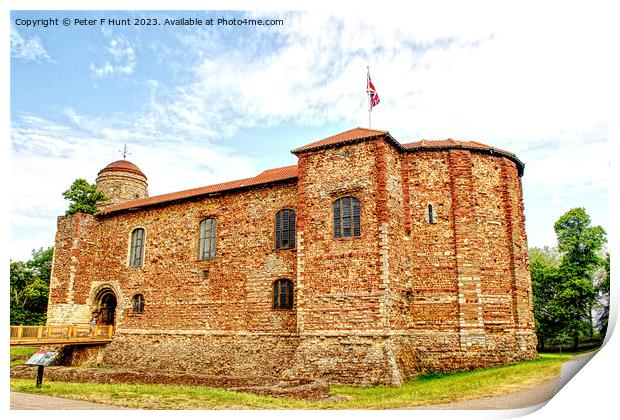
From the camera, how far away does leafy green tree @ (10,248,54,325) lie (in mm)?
37500

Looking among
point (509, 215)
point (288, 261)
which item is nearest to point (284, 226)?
point (288, 261)

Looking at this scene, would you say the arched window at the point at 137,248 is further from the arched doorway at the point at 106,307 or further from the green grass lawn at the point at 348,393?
the green grass lawn at the point at 348,393

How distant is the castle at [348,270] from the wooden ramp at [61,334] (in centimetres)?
142

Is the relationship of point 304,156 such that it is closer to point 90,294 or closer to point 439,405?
point 439,405

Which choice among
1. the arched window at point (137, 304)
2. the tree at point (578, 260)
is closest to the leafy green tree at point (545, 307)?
the tree at point (578, 260)

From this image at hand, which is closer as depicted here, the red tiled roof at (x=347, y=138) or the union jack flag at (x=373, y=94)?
the red tiled roof at (x=347, y=138)

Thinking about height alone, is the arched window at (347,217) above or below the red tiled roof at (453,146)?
below

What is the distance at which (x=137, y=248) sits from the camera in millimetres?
26250

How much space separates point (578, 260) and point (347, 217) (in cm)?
1161

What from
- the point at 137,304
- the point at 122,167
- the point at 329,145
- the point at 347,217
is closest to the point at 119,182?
the point at 122,167

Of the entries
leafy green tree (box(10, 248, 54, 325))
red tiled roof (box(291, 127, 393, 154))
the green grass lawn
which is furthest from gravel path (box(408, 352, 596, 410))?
leafy green tree (box(10, 248, 54, 325))

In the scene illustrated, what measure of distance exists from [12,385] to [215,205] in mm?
10787

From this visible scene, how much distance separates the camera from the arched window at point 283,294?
20.6 metres

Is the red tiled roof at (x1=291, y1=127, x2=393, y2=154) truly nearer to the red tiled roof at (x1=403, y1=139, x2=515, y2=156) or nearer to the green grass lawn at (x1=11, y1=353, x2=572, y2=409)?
the red tiled roof at (x1=403, y1=139, x2=515, y2=156)
